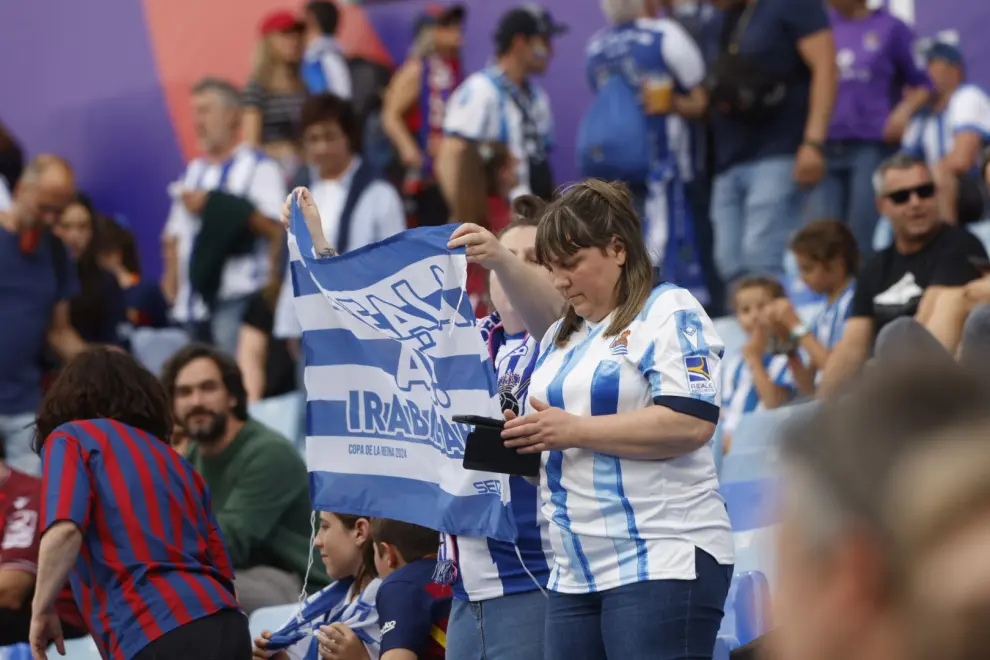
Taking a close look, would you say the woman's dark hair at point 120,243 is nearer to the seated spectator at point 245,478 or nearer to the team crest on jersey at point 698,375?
the seated spectator at point 245,478

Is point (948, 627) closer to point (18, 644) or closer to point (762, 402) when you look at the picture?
point (18, 644)

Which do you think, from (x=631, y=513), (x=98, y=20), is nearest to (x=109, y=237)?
(x=98, y=20)

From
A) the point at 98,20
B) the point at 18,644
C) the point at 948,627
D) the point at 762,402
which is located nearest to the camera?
the point at 948,627

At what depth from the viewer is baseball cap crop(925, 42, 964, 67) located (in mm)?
7762

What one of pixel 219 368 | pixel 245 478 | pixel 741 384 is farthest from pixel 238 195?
pixel 245 478

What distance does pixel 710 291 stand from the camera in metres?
8.27

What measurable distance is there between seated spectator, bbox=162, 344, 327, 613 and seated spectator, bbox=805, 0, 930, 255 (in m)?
3.20

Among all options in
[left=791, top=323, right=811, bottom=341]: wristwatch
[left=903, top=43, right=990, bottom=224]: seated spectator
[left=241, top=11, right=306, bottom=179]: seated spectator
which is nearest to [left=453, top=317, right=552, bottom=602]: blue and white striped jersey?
[left=791, top=323, right=811, bottom=341]: wristwatch

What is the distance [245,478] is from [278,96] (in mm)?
4863

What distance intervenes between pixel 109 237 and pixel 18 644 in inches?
211

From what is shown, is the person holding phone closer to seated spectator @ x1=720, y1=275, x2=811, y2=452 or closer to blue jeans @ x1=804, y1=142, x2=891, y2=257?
seated spectator @ x1=720, y1=275, x2=811, y2=452

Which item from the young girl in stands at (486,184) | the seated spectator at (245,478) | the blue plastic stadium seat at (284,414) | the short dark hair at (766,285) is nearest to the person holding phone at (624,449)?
the seated spectator at (245,478)

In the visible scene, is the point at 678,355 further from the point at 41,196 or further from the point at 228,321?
the point at 228,321

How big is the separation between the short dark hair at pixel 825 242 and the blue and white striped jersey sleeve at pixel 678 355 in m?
3.29
